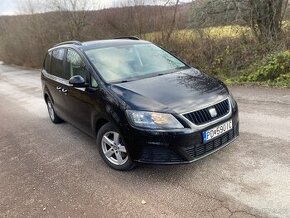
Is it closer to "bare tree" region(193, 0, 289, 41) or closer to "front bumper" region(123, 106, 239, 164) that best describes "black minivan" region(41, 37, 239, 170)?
"front bumper" region(123, 106, 239, 164)

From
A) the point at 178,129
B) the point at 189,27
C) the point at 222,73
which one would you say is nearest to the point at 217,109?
the point at 178,129

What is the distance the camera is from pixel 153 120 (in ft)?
13.0

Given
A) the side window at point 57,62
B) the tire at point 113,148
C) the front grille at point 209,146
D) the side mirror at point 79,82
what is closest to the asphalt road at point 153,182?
the tire at point 113,148

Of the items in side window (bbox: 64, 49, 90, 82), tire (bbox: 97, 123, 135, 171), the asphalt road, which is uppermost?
side window (bbox: 64, 49, 90, 82)

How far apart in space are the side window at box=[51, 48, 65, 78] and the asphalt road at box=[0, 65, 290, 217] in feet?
4.19

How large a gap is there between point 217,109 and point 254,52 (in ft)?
22.4

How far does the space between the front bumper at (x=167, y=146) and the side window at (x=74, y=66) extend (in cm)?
141

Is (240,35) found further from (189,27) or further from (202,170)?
(202,170)

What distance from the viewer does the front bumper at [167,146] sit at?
389cm

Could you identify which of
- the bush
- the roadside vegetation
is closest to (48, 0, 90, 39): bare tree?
the roadside vegetation

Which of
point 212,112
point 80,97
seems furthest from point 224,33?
point 212,112

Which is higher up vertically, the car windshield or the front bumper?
the car windshield

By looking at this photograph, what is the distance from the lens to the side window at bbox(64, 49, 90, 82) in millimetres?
5062

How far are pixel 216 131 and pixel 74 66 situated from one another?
267cm
